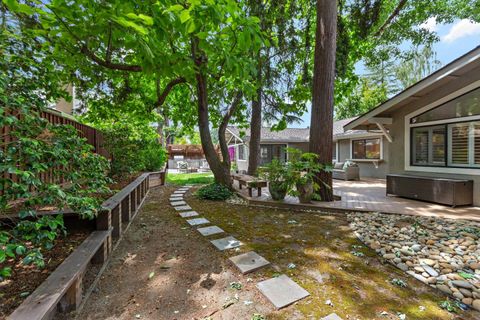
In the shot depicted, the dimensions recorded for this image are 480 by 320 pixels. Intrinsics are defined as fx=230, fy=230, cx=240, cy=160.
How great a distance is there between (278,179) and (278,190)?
0.92 ft

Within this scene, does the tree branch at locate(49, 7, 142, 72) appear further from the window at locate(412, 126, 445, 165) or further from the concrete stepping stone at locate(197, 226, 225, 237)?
the window at locate(412, 126, 445, 165)

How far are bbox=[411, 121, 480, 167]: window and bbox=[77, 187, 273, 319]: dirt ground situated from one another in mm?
6298

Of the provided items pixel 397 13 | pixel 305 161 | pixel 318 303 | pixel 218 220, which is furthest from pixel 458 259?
pixel 397 13

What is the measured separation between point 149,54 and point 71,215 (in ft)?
7.12

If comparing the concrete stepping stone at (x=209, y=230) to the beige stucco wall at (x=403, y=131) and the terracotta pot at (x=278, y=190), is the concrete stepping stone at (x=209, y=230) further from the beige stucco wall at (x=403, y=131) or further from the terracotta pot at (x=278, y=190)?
the beige stucco wall at (x=403, y=131)

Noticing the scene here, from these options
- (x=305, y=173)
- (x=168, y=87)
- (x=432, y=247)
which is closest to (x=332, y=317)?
(x=432, y=247)

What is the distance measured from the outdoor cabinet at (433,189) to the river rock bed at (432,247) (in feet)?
4.05

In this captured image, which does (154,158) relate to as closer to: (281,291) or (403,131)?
(281,291)

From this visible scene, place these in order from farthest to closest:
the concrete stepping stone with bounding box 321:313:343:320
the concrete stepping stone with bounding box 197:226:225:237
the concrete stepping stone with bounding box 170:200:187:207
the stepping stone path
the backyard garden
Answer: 1. the concrete stepping stone with bounding box 170:200:187:207
2. the concrete stepping stone with bounding box 197:226:225:237
3. the stepping stone path
4. the concrete stepping stone with bounding box 321:313:343:320
5. the backyard garden

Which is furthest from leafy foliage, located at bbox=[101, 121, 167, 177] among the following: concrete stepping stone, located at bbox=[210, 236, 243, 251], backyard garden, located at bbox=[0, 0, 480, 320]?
concrete stepping stone, located at bbox=[210, 236, 243, 251]

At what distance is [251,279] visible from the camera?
98.5 inches

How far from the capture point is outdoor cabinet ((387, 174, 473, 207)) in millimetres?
Result: 5246

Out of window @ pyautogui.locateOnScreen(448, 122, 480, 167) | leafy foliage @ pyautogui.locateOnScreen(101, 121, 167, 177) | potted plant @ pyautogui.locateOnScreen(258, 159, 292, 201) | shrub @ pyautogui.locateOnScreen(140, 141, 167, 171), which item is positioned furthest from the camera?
shrub @ pyautogui.locateOnScreen(140, 141, 167, 171)

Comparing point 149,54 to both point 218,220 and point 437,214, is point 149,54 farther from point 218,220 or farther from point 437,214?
point 437,214
